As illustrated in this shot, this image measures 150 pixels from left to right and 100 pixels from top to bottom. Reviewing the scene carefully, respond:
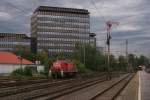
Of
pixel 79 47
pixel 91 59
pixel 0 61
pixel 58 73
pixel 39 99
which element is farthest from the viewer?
pixel 79 47

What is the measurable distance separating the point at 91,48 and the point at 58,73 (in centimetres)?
7523

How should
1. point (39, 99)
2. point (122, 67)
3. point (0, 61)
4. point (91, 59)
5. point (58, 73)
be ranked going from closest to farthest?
point (39, 99)
point (58, 73)
point (0, 61)
point (91, 59)
point (122, 67)

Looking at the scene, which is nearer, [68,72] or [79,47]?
[68,72]

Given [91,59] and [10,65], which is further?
[91,59]

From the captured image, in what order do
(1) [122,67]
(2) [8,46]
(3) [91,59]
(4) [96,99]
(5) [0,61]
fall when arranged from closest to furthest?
1. (4) [96,99]
2. (5) [0,61]
3. (3) [91,59]
4. (1) [122,67]
5. (2) [8,46]

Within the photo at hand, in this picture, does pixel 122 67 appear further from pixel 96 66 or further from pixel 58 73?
pixel 58 73

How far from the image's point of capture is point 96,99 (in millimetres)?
22672

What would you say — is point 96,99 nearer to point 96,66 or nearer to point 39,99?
point 39,99

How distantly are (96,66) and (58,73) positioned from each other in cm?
6950

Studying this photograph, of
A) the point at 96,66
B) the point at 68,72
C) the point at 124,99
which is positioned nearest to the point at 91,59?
the point at 96,66

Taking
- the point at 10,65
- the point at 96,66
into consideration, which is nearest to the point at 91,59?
the point at 96,66

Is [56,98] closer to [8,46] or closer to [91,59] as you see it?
[91,59]

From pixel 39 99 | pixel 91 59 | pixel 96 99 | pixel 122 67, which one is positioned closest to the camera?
pixel 39 99

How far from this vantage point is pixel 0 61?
78.0 metres
